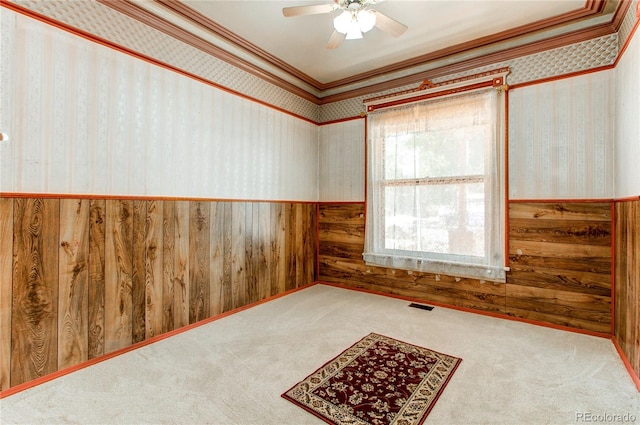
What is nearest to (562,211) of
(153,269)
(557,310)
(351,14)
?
(557,310)

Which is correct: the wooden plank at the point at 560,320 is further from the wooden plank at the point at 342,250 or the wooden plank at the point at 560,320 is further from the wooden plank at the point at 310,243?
the wooden plank at the point at 310,243

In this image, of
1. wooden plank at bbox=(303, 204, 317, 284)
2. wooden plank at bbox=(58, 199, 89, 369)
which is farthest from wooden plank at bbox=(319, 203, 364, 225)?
wooden plank at bbox=(58, 199, 89, 369)

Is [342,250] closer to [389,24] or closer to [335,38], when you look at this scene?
[335,38]

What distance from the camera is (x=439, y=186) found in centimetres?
351

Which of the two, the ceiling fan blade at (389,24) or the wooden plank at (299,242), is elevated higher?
the ceiling fan blade at (389,24)

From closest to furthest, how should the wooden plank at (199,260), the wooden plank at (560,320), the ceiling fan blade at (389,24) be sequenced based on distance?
the ceiling fan blade at (389,24) < the wooden plank at (560,320) < the wooden plank at (199,260)

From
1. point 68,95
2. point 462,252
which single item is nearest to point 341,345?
point 462,252

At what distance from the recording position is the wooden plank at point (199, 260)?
2.98 m

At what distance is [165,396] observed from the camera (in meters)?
1.88

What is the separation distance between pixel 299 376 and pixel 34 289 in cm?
184

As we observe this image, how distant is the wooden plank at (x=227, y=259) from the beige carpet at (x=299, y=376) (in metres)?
0.23

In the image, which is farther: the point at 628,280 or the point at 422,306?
the point at 422,306

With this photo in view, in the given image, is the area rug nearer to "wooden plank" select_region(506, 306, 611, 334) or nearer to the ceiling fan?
"wooden plank" select_region(506, 306, 611, 334)

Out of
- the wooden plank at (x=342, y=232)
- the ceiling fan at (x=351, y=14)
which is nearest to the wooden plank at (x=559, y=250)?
the wooden plank at (x=342, y=232)
